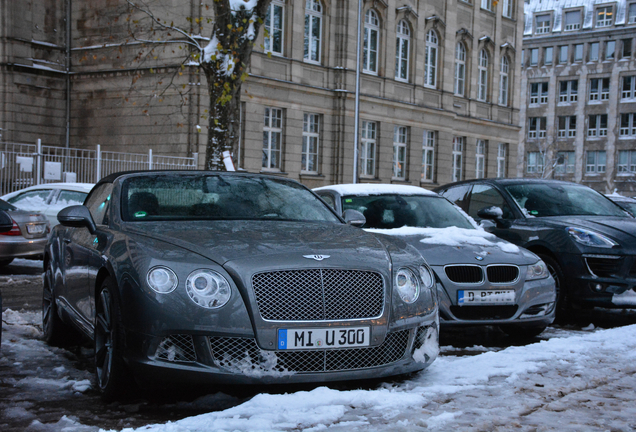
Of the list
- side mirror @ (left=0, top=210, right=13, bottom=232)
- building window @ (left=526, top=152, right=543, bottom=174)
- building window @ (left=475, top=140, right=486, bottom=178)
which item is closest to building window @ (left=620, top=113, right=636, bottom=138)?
building window @ (left=526, top=152, right=543, bottom=174)

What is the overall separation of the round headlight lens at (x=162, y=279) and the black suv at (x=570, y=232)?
17.0 ft

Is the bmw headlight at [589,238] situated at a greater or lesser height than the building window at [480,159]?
lesser

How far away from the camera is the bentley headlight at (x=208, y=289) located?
4.32 metres

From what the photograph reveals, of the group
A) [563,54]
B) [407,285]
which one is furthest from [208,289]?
[563,54]

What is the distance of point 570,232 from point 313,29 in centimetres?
2377

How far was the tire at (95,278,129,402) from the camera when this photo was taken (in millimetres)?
4508

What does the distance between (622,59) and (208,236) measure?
75.8 meters

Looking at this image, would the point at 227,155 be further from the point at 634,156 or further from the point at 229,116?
the point at 634,156

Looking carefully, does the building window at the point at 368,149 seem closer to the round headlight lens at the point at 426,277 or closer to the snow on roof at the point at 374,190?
the snow on roof at the point at 374,190

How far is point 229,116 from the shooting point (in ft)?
51.6

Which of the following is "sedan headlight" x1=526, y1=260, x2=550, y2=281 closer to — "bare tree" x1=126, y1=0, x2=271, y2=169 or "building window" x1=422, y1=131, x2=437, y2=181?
"bare tree" x1=126, y1=0, x2=271, y2=169

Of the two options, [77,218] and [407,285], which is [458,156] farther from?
[407,285]

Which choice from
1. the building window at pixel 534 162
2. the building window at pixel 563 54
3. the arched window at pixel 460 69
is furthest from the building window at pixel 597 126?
the arched window at pixel 460 69

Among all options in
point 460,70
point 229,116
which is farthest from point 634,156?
point 229,116
